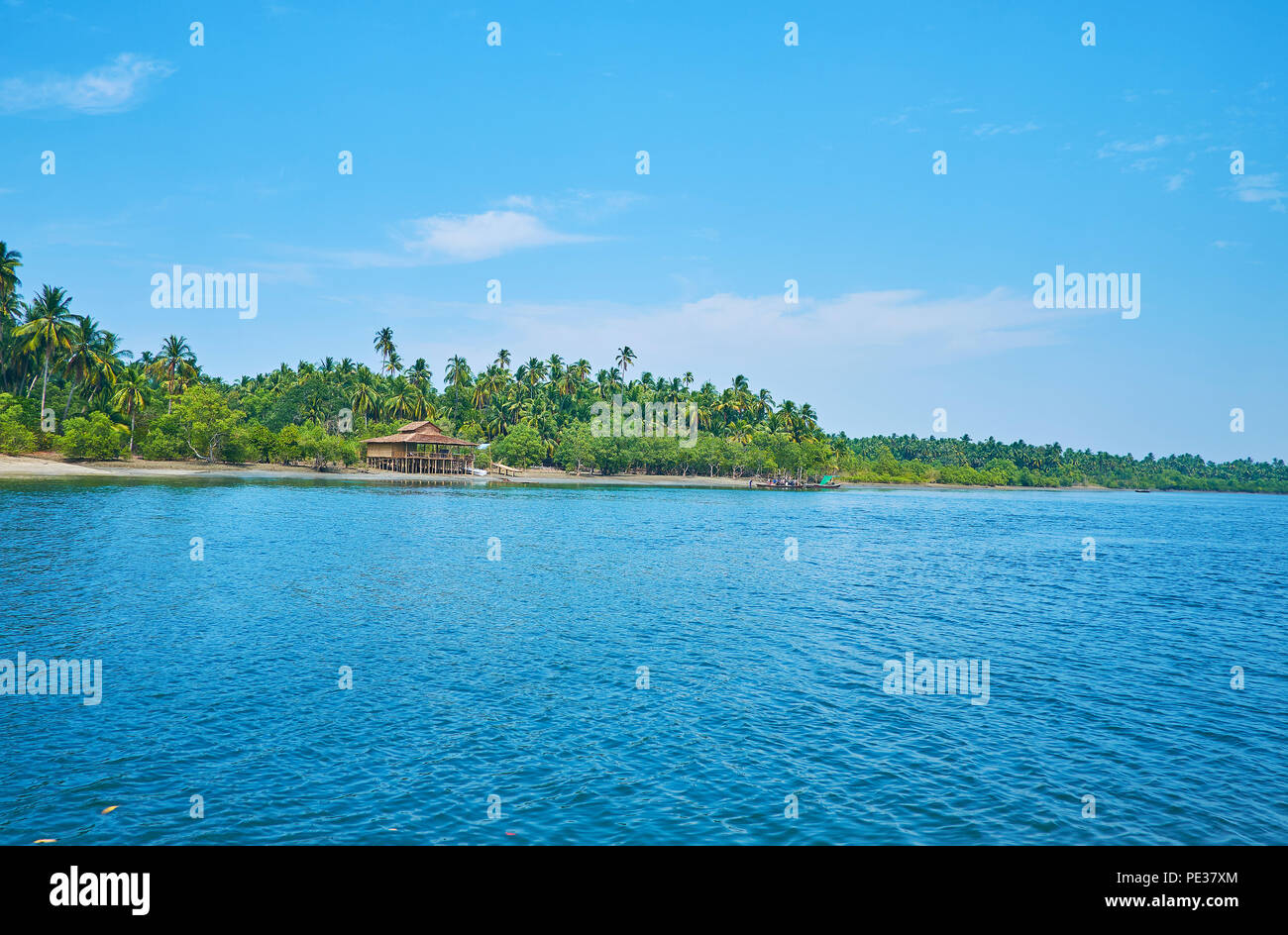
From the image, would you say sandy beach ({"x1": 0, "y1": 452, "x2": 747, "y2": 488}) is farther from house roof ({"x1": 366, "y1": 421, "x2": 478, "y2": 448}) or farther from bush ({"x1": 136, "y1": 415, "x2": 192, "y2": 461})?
house roof ({"x1": 366, "y1": 421, "x2": 478, "y2": 448})

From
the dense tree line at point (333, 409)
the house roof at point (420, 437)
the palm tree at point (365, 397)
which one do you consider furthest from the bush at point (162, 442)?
the palm tree at point (365, 397)

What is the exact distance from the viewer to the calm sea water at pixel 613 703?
Result: 40.5 feet

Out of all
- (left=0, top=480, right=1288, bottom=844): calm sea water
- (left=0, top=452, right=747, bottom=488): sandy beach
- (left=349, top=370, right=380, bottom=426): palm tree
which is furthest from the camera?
(left=349, top=370, right=380, bottom=426): palm tree

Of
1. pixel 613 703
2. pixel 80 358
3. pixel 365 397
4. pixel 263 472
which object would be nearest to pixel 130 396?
pixel 80 358

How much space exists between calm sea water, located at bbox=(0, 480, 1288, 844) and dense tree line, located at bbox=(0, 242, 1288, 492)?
62.7 meters

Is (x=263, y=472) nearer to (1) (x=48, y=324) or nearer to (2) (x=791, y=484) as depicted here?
(1) (x=48, y=324)

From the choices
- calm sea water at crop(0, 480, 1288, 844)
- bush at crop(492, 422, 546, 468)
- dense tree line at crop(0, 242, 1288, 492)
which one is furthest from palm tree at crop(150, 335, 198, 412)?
calm sea water at crop(0, 480, 1288, 844)

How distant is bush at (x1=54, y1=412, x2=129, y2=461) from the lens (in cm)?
9150

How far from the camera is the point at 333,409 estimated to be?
452 ft

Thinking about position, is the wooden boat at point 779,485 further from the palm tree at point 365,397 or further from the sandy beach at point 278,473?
the palm tree at point 365,397

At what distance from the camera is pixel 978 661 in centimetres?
2328
